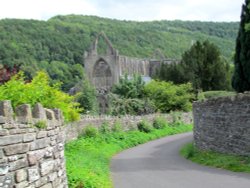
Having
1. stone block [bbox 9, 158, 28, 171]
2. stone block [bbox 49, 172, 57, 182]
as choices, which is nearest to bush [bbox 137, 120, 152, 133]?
stone block [bbox 49, 172, 57, 182]

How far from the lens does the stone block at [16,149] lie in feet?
22.3

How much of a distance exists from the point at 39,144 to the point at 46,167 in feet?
1.73

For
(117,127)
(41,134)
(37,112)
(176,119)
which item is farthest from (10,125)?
(176,119)

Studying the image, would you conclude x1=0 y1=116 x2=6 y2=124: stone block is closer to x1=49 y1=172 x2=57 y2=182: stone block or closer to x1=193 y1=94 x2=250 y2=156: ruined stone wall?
x1=49 y1=172 x2=57 y2=182: stone block

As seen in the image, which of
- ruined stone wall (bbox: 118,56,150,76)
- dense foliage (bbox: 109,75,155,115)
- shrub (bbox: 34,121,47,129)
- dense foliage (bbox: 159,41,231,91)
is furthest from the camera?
ruined stone wall (bbox: 118,56,150,76)

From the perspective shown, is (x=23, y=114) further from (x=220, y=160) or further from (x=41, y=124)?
(x=220, y=160)

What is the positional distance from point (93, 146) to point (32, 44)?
8787 centimetres

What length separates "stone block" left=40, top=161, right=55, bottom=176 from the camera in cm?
834

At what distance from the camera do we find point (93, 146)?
2578 cm

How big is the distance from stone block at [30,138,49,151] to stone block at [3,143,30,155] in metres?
0.26

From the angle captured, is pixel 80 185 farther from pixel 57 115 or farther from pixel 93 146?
pixel 93 146

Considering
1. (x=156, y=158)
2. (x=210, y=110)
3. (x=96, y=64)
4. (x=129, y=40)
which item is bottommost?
(x=156, y=158)

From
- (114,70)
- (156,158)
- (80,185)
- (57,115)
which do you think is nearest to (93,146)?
(156,158)

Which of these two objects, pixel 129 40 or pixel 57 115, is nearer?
pixel 57 115
